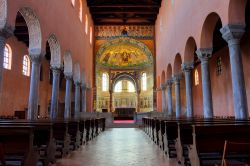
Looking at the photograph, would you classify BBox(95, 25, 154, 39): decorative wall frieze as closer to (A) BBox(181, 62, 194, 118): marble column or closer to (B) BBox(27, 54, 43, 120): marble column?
(A) BBox(181, 62, 194, 118): marble column

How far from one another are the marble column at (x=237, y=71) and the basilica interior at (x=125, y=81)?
36mm

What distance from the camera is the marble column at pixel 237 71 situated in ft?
28.5

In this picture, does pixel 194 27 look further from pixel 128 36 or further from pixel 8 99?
pixel 128 36

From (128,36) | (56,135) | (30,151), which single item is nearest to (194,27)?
(56,135)

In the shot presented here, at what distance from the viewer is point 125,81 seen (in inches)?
1580

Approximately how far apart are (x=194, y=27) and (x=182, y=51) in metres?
3.02

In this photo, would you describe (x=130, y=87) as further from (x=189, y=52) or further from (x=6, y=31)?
(x=6, y=31)

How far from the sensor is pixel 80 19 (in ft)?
71.8

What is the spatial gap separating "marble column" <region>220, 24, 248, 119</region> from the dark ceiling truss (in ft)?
58.4

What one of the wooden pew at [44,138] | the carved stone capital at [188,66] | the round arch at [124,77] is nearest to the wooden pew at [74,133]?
the wooden pew at [44,138]

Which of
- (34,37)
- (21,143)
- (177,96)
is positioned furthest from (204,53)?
(21,143)

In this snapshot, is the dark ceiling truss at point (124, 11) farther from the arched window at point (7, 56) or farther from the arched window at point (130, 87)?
the arched window at point (130, 87)

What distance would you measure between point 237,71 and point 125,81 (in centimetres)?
3146

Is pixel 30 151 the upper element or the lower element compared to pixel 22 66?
lower
